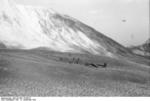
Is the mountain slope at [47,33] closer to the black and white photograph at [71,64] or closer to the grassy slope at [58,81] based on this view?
the black and white photograph at [71,64]

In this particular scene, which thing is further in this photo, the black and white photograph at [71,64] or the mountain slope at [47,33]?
the mountain slope at [47,33]

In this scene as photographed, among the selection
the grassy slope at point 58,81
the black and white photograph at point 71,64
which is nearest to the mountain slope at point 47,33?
the black and white photograph at point 71,64

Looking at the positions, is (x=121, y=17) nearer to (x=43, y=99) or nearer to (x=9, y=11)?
(x=43, y=99)

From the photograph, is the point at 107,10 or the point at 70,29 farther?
the point at 70,29

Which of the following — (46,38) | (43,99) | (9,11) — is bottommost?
(43,99)

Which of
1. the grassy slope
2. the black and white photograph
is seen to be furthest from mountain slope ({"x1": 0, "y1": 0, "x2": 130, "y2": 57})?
the grassy slope

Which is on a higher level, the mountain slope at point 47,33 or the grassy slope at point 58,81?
the mountain slope at point 47,33

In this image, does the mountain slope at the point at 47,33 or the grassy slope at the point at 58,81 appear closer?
the grassy slope at the point at 58,81

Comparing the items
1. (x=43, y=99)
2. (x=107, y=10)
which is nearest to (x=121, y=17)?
(x=107, y=10)

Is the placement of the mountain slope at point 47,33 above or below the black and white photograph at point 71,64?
above
